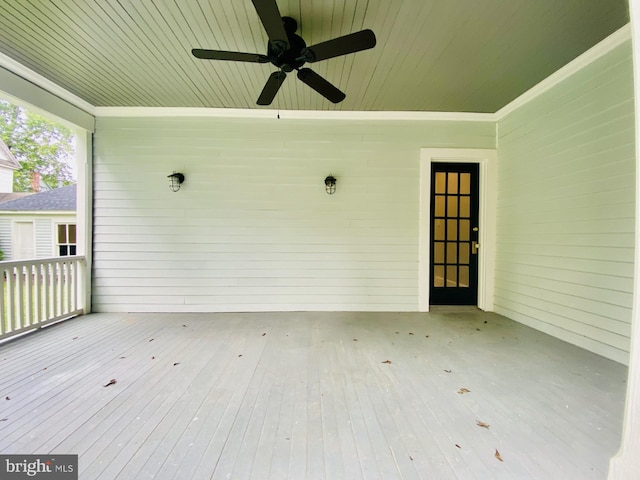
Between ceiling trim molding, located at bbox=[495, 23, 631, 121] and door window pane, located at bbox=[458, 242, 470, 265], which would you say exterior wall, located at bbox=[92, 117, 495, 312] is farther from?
door window pane, located at bbox=[458, 242, 470, 265]

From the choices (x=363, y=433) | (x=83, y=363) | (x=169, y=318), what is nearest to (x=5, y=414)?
(x=83, y=363)

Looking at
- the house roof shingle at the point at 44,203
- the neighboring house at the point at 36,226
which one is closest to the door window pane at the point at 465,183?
the neighboring house at the point at 36,226

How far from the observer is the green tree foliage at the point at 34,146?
9094 millimetres

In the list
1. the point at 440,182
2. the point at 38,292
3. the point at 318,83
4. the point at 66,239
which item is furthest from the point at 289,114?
the point at 66,239

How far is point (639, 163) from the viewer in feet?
1.95

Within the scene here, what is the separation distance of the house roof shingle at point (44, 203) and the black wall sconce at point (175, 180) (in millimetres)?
5062

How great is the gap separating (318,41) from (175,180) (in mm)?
2617

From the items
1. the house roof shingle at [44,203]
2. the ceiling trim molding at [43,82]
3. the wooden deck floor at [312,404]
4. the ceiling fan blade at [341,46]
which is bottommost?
the wooden deck floor at [312,404]

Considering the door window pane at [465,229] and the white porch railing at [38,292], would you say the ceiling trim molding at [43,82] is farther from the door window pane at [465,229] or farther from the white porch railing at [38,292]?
the door window pane at [465,229]

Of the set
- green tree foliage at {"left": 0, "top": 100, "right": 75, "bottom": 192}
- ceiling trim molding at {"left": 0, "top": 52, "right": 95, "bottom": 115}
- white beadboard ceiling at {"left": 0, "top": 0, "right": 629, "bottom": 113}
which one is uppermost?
green tree foliage at {"left": 0, "top": 100, "right": 75, "bottom": 192}

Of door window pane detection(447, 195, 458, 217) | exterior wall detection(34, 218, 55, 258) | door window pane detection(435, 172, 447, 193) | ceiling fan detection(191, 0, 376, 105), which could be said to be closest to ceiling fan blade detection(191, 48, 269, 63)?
ceiling fan detection(191, 0, 376, 105)

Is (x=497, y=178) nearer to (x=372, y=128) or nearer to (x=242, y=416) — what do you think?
(x=372, y=128)

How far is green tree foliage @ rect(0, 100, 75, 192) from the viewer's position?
909cm

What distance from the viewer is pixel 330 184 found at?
387 cm
